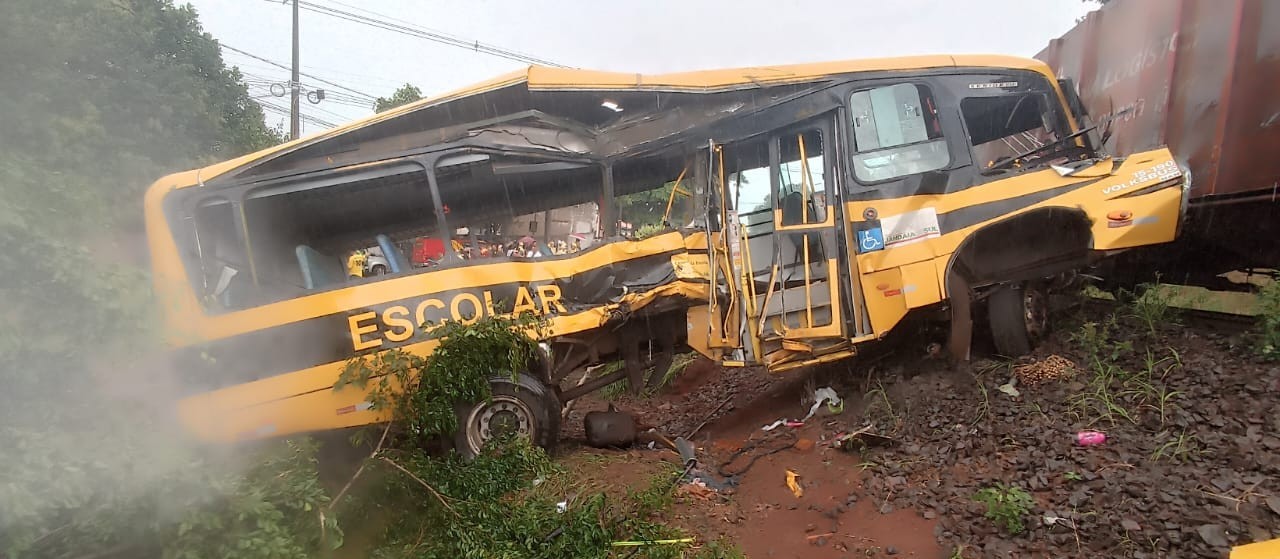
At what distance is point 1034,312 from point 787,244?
77.9 inches

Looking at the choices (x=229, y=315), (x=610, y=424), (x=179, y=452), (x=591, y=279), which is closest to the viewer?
(x=179, y=452)

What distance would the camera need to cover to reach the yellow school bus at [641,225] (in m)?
4.33

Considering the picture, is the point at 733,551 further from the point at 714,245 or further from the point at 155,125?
the point at 155,125

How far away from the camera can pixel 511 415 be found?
462 cm

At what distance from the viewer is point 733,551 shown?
337cm

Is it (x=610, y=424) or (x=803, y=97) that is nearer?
(x=803, y=97)

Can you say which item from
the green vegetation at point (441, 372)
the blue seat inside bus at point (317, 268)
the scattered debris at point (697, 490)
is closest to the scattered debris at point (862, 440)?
the scattered debris at point (697, 490)

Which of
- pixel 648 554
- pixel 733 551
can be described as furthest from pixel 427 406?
pixel 733 551

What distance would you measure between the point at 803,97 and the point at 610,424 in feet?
9.57

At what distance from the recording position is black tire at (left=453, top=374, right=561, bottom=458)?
177 inches

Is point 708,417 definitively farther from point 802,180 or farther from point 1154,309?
point 1154,309

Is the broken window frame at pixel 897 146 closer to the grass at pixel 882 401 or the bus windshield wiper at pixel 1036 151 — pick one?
the bus windshield wiper at pixel 1036 151

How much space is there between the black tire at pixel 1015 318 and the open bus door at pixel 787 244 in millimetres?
1164

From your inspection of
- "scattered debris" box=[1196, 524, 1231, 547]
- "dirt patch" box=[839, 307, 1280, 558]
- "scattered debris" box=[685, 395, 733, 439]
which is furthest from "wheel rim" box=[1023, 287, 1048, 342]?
"scattered debris" box=[685, 395, 733, 439]
